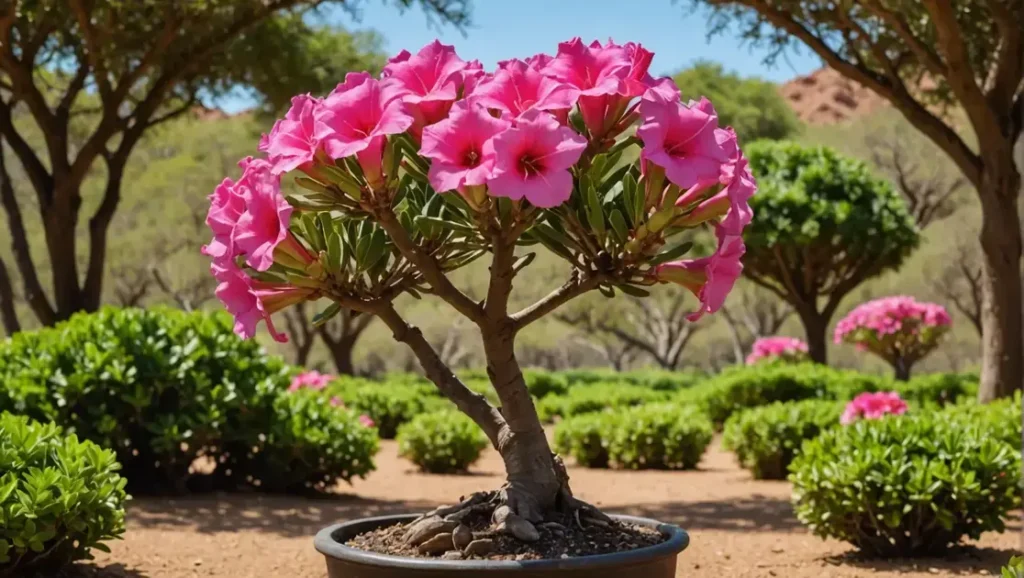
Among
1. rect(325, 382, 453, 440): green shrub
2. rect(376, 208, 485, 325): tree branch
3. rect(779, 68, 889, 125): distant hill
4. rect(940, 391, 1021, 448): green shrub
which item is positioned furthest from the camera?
rect(779, 68, 889, 125): distant hill

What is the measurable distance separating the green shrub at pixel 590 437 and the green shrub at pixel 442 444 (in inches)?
40.6

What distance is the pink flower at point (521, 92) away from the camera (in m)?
2.45

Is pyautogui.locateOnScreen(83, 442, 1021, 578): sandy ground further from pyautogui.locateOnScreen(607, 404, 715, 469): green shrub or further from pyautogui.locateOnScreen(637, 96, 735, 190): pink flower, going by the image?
pyautogui.locateOnScreen(637, 96, 735, 190): pink flower

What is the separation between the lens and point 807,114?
8831 centimetres

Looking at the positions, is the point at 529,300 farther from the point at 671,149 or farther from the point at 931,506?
the point at 671,149

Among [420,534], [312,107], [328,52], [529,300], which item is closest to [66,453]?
[420,534]

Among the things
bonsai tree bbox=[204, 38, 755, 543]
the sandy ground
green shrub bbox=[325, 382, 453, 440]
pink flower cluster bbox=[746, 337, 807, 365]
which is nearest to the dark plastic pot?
bonsai tree bbox=[204, 38, 755, 543]

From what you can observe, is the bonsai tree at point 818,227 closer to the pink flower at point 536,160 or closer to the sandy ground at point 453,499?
the sandy ground at point 453,499

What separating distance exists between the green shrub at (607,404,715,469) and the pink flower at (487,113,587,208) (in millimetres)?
9374

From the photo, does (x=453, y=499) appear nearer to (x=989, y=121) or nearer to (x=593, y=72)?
(x=989, y=121)

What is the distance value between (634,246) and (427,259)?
0.54m

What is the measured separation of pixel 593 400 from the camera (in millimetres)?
16328

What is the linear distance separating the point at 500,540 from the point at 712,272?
2.80 ft

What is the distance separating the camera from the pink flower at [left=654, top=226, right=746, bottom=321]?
264cm
